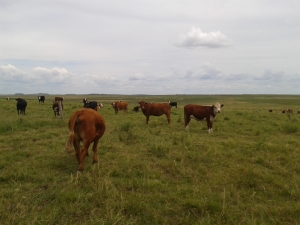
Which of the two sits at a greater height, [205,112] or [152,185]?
[205,112]

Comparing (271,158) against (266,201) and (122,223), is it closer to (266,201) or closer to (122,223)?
(266,201)

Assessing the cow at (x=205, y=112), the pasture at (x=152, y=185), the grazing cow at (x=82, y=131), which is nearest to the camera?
the pasture at (x=152, y=185)

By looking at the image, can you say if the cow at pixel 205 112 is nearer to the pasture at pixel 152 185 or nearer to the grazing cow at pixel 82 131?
the pasture at pixel 152 185

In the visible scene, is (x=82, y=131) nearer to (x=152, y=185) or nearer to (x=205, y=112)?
(x=152, y=185)

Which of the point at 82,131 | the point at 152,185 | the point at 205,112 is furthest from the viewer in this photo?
the point at 205,112

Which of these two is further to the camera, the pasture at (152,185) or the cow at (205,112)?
the cow at (205,112)

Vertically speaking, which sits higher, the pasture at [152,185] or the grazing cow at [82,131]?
the grazing cow at [82,131]

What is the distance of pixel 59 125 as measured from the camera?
13.0m

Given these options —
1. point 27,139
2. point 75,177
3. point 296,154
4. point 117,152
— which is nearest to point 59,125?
point 27,139

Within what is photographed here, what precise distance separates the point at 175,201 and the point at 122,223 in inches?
47.5

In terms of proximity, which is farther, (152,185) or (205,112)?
(205,112)

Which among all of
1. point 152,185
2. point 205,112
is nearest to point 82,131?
point 152,185

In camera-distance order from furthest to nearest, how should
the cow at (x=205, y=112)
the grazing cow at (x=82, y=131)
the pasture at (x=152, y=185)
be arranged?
the cow at (x=205, y=112) → the grazing cow at (x=82, y=131) → the pasture at (x=152, y=185)

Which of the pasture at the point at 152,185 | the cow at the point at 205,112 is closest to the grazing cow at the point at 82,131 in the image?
the pasture at the point at 152,185
